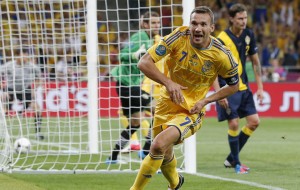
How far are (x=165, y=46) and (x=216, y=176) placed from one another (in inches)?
123

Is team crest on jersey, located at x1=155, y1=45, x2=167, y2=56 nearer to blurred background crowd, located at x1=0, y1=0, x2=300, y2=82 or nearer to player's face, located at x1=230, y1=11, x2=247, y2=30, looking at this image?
blurred background crowd, located at x1=0, y1=0, x2=300, y2=82

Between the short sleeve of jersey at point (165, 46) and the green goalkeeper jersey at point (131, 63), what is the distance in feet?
12.9

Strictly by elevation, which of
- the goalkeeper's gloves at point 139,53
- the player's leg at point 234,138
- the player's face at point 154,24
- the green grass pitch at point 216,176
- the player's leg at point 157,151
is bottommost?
the green grass pitch at point 216,176

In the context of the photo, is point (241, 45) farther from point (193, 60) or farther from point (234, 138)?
point (193, 60)

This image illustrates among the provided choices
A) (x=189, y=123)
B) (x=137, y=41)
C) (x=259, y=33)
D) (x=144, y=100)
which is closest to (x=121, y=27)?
(x=137, y=41)

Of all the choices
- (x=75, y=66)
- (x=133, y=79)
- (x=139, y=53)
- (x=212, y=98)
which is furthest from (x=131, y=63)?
(x=212, y=98)

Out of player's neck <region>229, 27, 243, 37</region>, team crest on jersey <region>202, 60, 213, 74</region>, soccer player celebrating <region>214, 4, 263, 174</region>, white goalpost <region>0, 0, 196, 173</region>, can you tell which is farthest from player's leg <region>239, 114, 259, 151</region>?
team crest on jersey <region>202, 60, 213, 74</region>

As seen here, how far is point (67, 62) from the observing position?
1372cm

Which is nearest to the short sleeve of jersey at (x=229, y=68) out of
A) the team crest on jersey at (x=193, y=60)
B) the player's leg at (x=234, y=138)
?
the team crest on jersey at (x=193, y=60)

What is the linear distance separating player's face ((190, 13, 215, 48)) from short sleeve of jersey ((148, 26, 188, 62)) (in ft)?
0.53

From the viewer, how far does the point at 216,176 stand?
33.4 ft

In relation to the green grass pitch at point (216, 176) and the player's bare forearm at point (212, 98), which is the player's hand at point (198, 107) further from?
the green grass pitch at point (216, 176)

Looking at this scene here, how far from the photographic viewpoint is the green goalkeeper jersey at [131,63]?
11711 mm

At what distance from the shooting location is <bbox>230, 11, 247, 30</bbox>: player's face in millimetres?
10719
